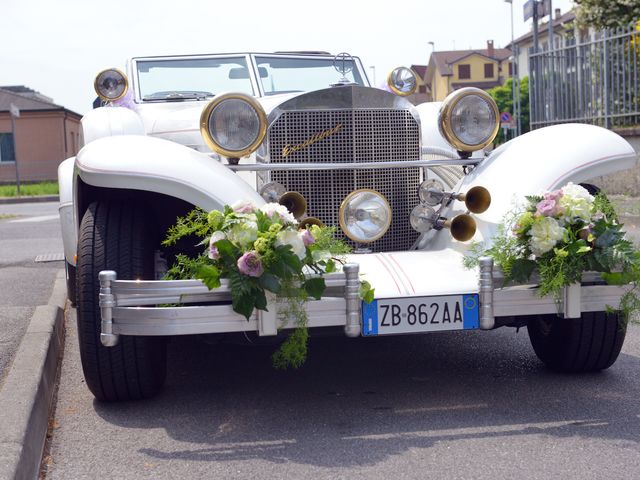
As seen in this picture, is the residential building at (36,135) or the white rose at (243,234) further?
the residential building at (36,135)

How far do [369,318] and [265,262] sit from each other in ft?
1.72

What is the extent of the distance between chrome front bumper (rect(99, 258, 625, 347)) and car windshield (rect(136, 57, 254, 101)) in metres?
2.97

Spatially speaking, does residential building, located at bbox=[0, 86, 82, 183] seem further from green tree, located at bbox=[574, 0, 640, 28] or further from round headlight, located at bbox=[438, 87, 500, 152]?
round headlight, located at bbox=[438, 87, 500, 152]

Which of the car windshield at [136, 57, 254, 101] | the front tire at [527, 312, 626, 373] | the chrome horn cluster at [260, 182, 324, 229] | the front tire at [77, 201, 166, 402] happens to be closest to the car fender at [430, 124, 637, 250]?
the front tire at [527, 312, 626, 373]

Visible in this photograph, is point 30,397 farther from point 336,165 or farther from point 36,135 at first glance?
point 36,135

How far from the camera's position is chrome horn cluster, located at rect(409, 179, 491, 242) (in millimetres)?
4547

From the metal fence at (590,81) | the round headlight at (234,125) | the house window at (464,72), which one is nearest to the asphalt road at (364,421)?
the round headlight at (234,125)

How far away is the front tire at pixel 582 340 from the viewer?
4.53 m

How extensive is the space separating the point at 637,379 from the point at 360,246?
1540 millimetres

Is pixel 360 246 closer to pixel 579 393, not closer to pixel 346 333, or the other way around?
pixel 346 333

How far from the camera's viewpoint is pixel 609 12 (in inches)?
720

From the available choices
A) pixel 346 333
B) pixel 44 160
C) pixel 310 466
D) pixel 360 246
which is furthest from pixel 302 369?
pixel 44 160

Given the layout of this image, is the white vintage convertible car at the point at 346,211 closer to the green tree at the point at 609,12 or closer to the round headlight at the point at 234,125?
the round headlight at the point at 234,125

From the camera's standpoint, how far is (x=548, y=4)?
19.2 meters
